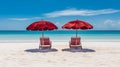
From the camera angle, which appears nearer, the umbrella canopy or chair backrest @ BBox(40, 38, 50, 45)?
the umbrella canopy

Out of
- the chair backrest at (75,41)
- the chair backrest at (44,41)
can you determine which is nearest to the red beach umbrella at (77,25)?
the chair backrest at (75,41)

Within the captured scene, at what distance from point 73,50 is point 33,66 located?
17.7 ft

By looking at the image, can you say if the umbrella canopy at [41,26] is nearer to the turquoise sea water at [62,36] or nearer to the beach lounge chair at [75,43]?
the beach lounge chair at [75,43]

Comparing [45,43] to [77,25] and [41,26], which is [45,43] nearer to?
[41,26]

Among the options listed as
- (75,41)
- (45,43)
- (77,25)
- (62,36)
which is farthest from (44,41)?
(62,36)

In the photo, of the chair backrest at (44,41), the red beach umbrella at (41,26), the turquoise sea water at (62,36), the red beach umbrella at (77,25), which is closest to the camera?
the red beach umbrella at (41,26)

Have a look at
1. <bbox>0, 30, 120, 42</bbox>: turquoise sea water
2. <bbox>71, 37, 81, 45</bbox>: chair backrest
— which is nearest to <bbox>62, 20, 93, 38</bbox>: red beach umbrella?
<bbox>71, 37, 81, 45</bbox>: chair backrest

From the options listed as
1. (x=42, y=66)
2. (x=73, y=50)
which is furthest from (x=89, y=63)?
(x=73, y=50)

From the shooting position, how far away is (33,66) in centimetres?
934

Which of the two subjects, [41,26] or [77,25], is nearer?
[41,26]

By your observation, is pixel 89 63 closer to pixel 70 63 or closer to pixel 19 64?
pixel 70 63

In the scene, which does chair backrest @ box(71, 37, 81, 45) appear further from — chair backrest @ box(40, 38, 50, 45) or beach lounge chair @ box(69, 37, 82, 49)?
chair backrest @ box(40, 38, 50, 45)

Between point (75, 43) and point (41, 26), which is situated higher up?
point (41, 26)

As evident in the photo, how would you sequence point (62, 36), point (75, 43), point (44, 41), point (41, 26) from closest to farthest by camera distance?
point (41, 26), point (44, 41), point (75, 43), point (62, 36)
